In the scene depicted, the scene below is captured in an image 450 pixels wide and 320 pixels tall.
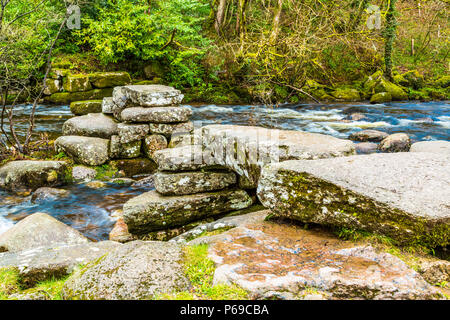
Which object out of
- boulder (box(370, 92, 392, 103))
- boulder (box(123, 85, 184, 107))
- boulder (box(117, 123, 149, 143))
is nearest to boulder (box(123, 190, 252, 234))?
boulder (box(117, 123, 149, 143))

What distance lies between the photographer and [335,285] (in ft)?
7.66

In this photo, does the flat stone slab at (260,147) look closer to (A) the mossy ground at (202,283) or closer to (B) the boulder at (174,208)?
(B) the boulder at (174,208)

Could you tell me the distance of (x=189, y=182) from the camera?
5617mm

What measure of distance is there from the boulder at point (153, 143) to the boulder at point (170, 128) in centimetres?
17

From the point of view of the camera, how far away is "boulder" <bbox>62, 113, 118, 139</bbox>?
30.9 ft

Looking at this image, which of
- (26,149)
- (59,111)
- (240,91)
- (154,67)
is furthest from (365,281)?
(154,67)

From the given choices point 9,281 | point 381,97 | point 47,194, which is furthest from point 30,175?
point 381,97

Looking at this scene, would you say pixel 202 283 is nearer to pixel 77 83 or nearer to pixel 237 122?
pixel 237 122

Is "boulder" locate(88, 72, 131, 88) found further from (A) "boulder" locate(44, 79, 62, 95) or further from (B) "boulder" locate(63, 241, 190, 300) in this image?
(B) "boulder" locate(63, 241, 190, 300)

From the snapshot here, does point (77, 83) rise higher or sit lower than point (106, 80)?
lower

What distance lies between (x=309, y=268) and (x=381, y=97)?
1847 cm

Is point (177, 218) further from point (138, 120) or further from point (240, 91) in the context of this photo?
point (240, 91)

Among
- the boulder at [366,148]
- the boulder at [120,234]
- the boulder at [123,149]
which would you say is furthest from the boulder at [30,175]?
the boulder at [366,148]
